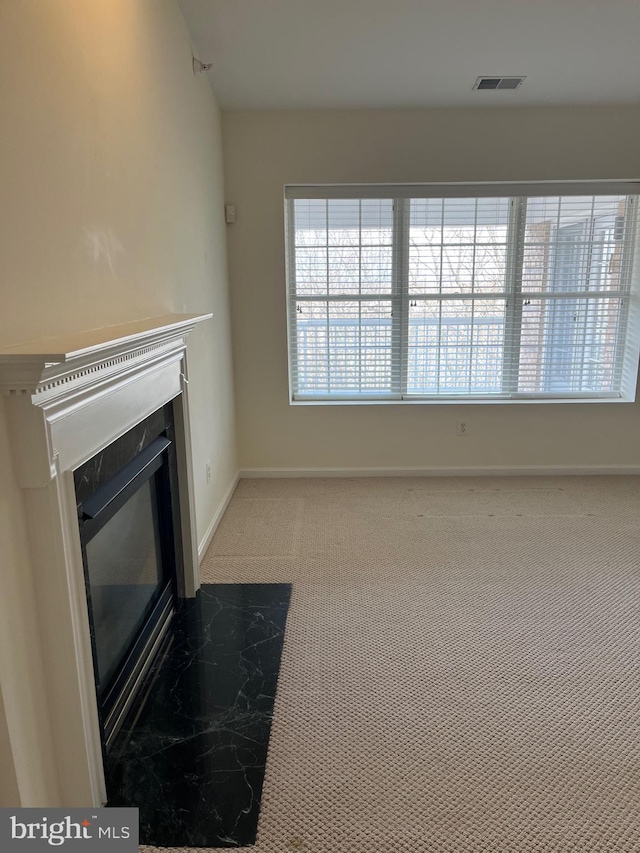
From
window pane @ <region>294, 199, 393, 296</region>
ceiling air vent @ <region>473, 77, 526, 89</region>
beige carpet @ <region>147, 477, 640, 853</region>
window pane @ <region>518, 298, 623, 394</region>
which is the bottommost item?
beige carpet @ <region>147, 477, 640, 853</region>

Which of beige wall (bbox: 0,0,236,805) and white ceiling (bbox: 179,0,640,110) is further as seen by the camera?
white ceiling (bbox: 179,0,640,110)

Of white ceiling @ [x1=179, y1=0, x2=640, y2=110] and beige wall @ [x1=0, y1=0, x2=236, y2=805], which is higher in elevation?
white ceiling @ [x1=179, y1=0, x2=640, y2=110]

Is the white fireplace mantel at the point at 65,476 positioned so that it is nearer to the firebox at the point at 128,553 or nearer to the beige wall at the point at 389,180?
the firebox at the point at 128,553

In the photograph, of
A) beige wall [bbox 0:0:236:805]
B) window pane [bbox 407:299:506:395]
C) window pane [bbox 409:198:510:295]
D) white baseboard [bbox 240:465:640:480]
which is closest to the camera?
beige wall [bbox 0:0:236:805]

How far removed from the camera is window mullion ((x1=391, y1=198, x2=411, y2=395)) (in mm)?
4102

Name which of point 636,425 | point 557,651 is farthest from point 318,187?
point 557,651

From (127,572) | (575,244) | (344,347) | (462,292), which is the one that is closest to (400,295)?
(462,292)

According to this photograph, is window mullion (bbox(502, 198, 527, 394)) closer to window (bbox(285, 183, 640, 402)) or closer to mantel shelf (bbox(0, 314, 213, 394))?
window (bbox(285, 183, 640, 402))

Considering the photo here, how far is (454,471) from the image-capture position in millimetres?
4438

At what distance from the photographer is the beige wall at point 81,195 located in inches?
50.8

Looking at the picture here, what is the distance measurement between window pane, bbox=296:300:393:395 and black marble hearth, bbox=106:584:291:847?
208 cm

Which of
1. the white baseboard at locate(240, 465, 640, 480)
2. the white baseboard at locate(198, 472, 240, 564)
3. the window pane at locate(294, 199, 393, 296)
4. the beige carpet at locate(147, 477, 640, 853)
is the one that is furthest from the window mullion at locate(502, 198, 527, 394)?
the white baseboard at locate(198, 472, 240, 564)

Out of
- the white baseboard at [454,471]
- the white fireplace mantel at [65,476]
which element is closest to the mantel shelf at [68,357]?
the white fireplace mantel at [65,476]

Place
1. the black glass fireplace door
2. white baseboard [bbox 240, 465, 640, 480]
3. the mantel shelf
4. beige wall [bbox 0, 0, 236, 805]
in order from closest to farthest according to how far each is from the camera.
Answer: the mantel shelf
beige wall [bbox 0, 0, 236, 805]
the black glass fireplace door
white baseboard [bbox 240, 465, 640, 480]
